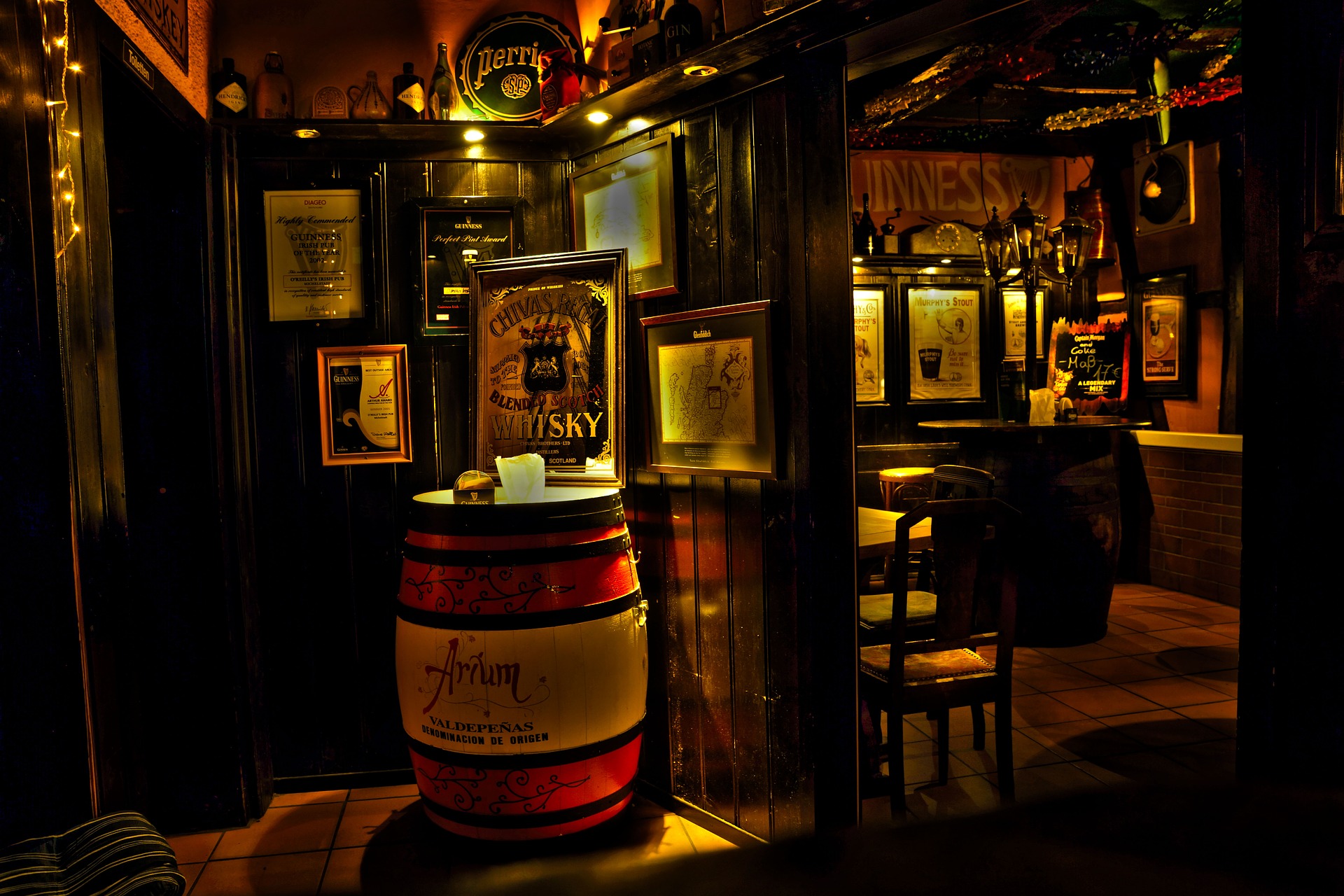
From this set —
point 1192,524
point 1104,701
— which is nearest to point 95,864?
point 1104,701

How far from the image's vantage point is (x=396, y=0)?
2.85 meters

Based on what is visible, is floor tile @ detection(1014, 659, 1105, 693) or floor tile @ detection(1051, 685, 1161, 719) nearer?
floor tile @ detection(1051, 685, 1161, 719)

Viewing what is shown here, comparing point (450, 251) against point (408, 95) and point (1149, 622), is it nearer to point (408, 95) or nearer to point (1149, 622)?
point (408, 95)

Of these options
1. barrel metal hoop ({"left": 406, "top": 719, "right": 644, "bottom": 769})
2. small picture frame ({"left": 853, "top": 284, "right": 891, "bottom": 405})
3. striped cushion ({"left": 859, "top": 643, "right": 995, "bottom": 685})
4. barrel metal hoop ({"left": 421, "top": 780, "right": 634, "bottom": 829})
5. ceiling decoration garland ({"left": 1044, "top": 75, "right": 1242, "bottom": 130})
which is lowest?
barrel metal hoop ({"left": 421, "top": 780, "right": 634, "bottom": 829})

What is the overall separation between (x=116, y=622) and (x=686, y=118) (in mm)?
2233

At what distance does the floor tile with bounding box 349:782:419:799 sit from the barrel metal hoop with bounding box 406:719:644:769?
0.75 metres

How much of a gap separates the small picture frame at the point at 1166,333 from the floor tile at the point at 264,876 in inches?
234

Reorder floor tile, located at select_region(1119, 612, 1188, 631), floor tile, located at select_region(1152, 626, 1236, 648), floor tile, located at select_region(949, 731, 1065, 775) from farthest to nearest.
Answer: floor tile, located at select_region(1119, 612, 1188, 631)
floor tile, located at select_region(1152, 626, 1236, 648)
floor tile, located at select_region(949, 731, 1065, 775)

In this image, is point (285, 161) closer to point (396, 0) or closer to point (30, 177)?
point (396, 0)

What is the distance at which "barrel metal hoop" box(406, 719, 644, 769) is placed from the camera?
2.08m

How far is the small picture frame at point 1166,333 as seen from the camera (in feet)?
18.2

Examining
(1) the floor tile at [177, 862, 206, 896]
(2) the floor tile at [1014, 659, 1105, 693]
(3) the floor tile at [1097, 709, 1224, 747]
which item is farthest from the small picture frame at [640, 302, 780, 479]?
(2) the floor tile at [1014, 659, 1105, 693]

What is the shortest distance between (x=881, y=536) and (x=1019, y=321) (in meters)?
4.52

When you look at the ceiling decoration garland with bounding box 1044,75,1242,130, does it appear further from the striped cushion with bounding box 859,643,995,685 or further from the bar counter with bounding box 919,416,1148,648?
the striped cushion with bounding box 859,643,995,685
